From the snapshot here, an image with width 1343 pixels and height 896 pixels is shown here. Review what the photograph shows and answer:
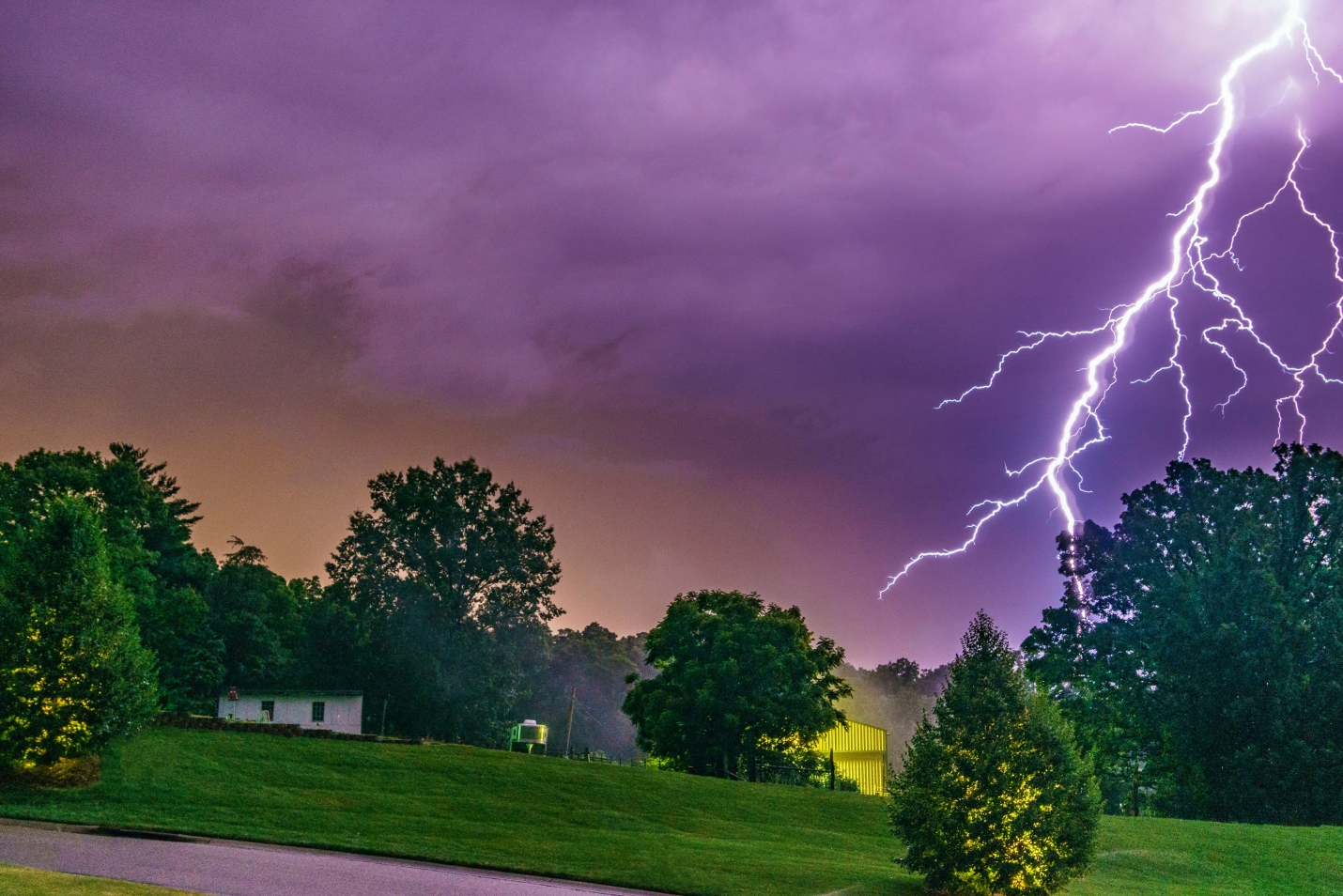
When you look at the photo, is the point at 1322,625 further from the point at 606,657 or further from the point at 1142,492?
the point at 606,657

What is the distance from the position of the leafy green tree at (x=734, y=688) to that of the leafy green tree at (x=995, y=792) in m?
34.8

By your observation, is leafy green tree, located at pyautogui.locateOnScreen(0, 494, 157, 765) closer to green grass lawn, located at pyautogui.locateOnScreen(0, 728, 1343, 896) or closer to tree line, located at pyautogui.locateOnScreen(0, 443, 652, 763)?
green grass lawn, located at pyautogui.locateOnScreen(0, 728, 1343, 896)

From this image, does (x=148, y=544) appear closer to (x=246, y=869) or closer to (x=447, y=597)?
(x=447, y=597)

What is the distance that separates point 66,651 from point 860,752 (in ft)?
156

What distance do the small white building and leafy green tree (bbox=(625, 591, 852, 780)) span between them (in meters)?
19.0

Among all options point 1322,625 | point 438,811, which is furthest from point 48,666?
point 1322,625

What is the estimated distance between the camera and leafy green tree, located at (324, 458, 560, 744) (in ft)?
228

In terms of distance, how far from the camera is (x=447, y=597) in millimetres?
71938

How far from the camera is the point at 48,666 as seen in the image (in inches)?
1137

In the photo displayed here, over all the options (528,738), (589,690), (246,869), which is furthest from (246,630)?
(589,690)

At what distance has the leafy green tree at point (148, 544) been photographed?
55969 mm

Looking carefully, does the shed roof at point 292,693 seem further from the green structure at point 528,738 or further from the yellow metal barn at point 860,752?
the yellow metal barn at point 860,752

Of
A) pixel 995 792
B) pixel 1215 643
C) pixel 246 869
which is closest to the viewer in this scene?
pixel 246 869

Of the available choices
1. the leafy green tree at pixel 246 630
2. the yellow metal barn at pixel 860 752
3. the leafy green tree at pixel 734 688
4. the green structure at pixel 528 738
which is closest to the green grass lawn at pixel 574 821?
the leafy green tree at pixel 734 688
